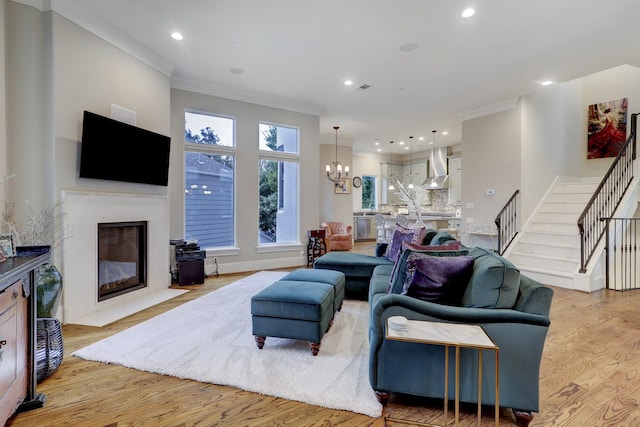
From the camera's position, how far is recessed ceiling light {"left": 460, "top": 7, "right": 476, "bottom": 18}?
3.29 m

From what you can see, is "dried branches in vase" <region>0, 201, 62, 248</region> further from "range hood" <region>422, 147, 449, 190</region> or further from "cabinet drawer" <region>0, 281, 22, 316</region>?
"range hood" <region>422, 147, 449, 190</region>

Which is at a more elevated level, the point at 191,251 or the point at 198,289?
the point at 191,251

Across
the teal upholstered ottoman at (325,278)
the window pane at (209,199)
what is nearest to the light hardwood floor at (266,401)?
the teal upholstered ottoman at (325,278)

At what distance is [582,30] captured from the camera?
369cm

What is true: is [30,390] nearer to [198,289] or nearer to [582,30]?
[198,289]

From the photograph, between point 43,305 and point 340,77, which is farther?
point 340,77

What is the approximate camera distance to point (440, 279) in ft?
6.72

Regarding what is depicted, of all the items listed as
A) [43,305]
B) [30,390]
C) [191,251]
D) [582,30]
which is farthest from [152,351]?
[582,30]

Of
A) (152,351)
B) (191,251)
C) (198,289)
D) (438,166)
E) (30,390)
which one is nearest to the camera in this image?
(30,390)

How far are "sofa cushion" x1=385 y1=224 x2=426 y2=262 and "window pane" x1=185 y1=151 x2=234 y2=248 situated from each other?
3132mm

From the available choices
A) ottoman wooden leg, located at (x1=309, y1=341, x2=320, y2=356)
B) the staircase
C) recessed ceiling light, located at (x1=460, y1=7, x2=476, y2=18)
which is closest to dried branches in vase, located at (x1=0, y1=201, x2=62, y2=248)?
ottoman wooden leg, located at (x1=309, y1=341, x2=320, y2=356)

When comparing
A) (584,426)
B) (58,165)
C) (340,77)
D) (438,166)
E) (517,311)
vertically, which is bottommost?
(584,426)

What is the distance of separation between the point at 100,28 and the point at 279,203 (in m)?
3.91

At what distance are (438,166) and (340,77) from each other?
6.55m
